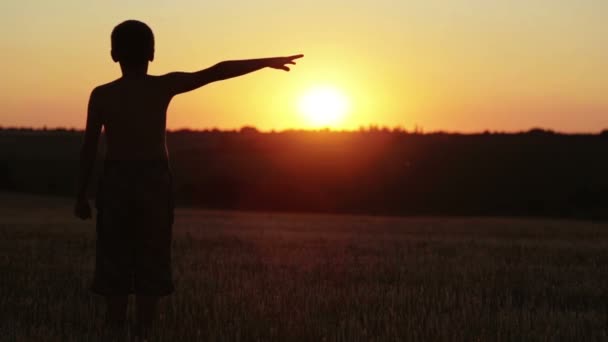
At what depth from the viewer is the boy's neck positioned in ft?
17.0

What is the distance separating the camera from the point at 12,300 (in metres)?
6.82

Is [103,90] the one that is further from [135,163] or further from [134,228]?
[134,228]

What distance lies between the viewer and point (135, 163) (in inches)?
202

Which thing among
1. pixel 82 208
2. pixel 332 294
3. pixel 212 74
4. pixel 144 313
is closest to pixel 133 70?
pixel 212 74

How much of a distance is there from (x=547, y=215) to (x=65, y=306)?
43277 millimetres

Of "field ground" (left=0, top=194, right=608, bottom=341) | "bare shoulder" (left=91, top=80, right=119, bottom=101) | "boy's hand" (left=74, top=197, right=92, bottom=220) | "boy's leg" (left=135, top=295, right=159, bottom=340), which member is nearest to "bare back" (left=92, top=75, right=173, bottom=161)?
"bare shoulder" (left=91, top=80, right=119, bottom=101)

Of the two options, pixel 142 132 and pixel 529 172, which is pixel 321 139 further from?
pixel 142 132

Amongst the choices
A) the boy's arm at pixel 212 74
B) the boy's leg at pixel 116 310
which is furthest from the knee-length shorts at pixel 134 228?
the boy's arm at pixel 212 74

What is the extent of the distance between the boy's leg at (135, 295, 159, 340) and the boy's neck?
51.9 inches

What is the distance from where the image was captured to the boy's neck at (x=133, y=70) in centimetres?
519

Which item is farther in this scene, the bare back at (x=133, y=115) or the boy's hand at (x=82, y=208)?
the boy's hand at (x=82, y=208)

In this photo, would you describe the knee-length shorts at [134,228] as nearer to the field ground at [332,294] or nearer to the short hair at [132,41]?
the field ground at [332,294]

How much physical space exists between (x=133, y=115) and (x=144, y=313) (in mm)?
1199

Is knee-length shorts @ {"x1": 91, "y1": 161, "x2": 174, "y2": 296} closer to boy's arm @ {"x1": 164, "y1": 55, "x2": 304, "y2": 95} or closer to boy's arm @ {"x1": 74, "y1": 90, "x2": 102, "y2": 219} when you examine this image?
boy's arm @ {"x1": 74, "y1": 90, "x2": 102, "y2": 219}
